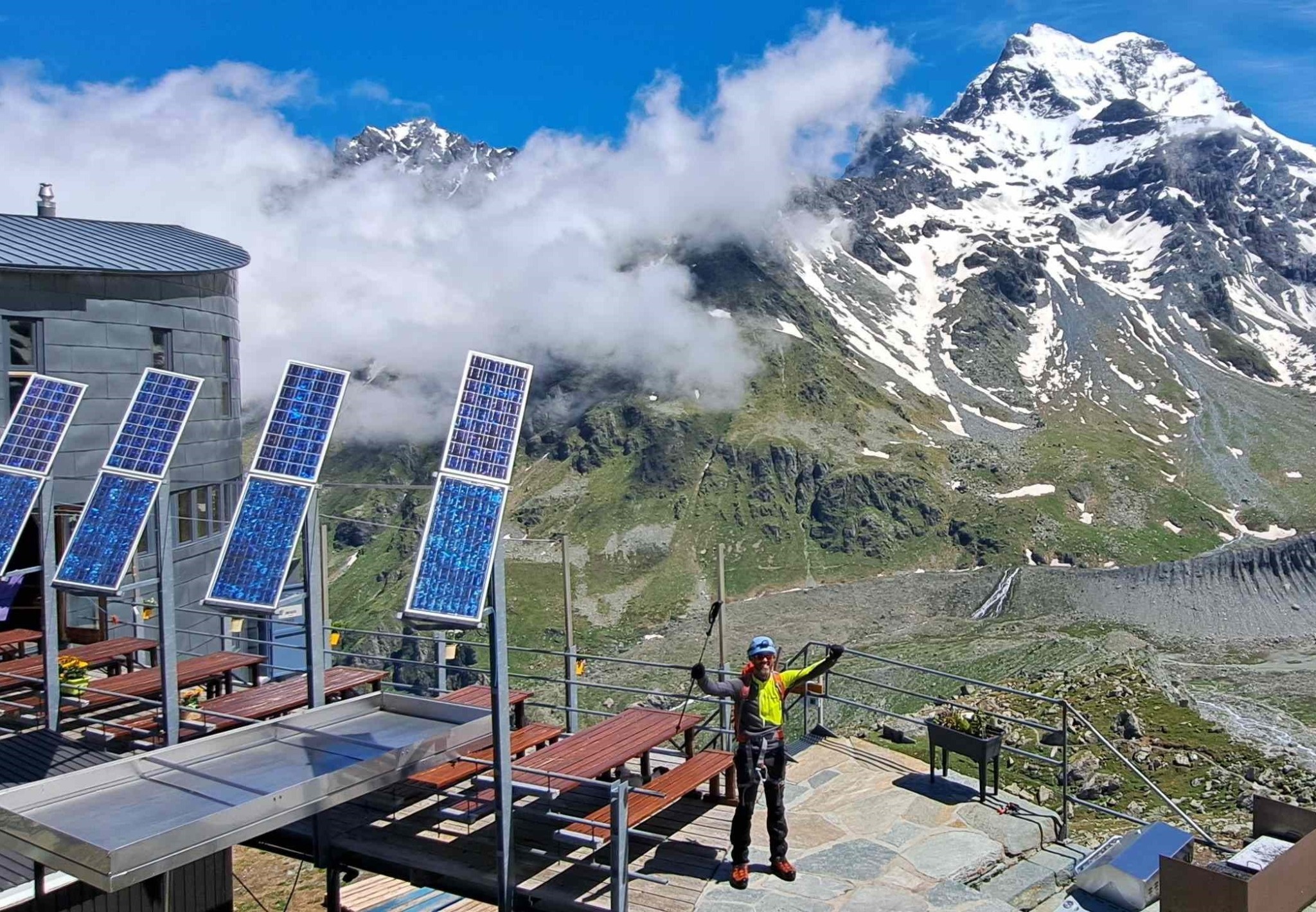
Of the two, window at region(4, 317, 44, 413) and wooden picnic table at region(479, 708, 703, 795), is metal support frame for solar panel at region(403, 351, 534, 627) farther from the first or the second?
window at region(4, 317, 44, 413)

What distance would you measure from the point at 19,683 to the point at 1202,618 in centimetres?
9485

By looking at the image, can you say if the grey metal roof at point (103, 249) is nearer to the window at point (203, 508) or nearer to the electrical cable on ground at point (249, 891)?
the window at point (203, 508)

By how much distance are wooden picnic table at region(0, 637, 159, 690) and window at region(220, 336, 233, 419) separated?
15184 mm

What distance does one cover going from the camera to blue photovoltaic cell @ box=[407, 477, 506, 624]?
889 centimetres

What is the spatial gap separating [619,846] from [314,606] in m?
4.53

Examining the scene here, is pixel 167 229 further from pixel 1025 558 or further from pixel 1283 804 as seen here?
pixel 1025 558

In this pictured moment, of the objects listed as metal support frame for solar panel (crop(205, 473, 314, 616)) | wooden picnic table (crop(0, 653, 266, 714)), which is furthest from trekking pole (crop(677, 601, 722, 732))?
wooden picnic table (crop(0, 653, 266, 714))

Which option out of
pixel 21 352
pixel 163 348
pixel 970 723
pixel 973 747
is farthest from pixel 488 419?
pixel 163 348

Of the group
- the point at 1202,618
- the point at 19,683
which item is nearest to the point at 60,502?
the point at 19,683

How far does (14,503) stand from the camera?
13.7m

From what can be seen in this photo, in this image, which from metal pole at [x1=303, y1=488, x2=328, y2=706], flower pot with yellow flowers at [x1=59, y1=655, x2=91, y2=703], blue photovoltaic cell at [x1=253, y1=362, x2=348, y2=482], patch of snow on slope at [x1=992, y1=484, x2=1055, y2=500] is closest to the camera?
metal pole at [x1=303, y1=488, x2=328, y2=706]

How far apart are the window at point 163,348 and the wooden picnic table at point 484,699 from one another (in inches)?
755

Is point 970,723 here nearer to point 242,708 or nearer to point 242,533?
point 242,533

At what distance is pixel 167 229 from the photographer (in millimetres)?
35156
